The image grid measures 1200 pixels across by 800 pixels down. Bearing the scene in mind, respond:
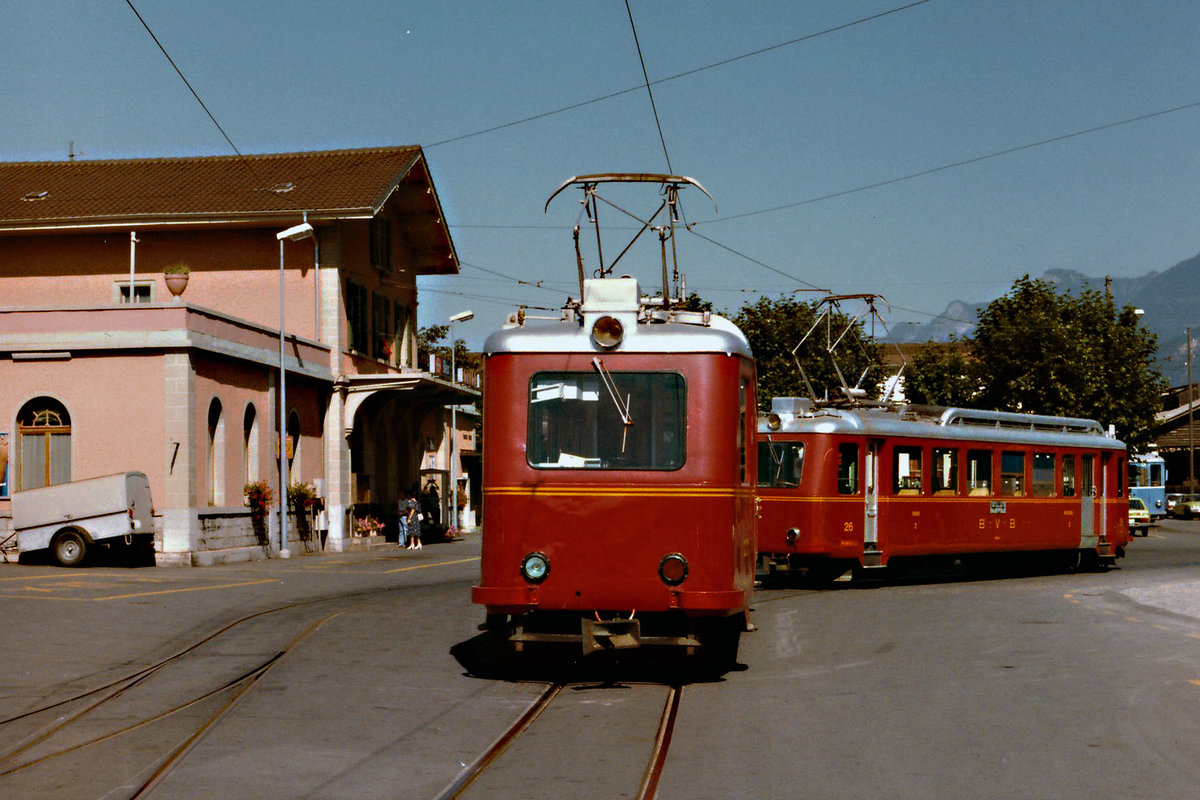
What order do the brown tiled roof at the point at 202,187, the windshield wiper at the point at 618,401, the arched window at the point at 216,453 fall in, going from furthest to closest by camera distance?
the brown tiled roof at the point at 202,187, the arched window at the point at 216,453, the windshield wiper at the point at 618,401

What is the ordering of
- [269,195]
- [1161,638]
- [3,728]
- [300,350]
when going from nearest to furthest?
1. [3,728]
2. [1161,638]
3. [300,350]
4. [269,195]

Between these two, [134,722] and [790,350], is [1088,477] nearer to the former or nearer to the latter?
[134,722]

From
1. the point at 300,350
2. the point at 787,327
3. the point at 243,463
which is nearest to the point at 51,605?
the point at 243,463

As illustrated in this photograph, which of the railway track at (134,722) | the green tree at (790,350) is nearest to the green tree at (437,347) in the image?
the green tree at (790,350)

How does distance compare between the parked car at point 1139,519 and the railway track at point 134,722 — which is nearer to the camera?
the railway track at point 134,722


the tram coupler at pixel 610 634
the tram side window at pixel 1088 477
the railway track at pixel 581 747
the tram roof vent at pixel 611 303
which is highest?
the tram roof vent at pixel 611 303

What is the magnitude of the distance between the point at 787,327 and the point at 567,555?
139ft

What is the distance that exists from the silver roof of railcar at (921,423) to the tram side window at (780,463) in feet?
0.75

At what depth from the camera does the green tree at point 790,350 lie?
170ft

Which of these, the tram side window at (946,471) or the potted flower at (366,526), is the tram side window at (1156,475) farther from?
the tram side window at (946,471)

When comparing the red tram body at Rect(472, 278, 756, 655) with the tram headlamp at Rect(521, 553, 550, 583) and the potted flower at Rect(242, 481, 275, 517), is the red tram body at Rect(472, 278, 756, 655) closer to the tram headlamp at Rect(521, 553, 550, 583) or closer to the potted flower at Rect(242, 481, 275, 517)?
the tram headlamp at Rect(521, 553, 550, 583)

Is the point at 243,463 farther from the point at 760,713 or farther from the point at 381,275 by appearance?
the point at 760,713

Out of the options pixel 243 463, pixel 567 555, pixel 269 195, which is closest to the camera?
pixel 567 555

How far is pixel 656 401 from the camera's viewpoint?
10.9 meters
